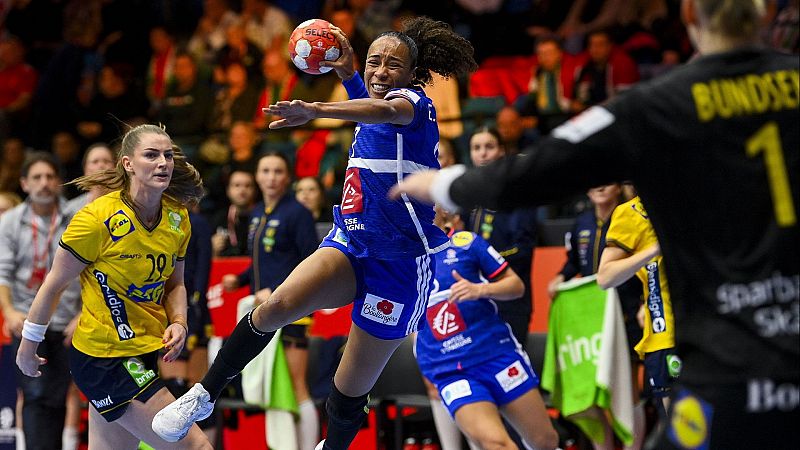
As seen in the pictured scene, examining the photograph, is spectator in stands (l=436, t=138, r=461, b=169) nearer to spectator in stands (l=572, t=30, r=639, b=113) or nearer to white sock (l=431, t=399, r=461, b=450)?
white sock (l=431, t=399, r=461, b=450)

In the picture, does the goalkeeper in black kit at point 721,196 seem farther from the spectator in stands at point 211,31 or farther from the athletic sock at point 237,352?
the spectator in stands at point 211,31

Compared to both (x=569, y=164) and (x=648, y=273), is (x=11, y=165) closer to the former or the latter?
(x=648, y=273)

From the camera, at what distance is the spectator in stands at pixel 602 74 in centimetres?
916

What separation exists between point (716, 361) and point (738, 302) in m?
0.15

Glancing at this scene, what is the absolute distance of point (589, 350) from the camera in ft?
22.7

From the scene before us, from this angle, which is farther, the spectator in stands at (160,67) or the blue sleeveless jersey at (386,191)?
the spectator in stands at (160,67)

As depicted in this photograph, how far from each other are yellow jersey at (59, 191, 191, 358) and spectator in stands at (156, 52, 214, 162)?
623 cm

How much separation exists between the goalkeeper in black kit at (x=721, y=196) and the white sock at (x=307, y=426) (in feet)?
16.5

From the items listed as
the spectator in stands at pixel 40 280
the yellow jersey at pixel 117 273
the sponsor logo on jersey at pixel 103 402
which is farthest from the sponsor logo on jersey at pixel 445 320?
the spectator in stands at pixel 40 280

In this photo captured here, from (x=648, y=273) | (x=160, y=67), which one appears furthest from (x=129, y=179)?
(x=160, y=67)

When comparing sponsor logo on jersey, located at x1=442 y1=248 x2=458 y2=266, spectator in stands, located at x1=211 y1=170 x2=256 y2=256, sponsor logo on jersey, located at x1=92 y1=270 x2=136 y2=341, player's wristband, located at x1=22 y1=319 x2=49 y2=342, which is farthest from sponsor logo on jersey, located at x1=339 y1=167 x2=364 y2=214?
spectator in stands, located at x1=211 y1=170 x2=256 y2=256

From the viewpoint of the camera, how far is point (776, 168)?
8.52ft

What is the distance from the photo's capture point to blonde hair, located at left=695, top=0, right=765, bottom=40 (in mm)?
2646

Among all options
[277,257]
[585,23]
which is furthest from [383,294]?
[585,23]
